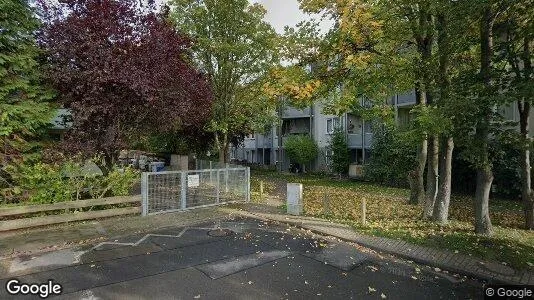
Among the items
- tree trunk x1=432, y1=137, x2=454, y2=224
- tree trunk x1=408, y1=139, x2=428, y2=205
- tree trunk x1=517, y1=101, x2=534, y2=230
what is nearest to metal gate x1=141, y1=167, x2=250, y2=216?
tree trunk x1=408, y1=139, x2=428, y2=205

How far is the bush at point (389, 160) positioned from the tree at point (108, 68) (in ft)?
48.5

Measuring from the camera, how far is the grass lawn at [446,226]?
7.71 m

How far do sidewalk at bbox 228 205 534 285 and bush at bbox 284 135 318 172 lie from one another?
2052cm

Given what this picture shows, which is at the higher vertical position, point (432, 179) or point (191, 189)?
point (432, 179)

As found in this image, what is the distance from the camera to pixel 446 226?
9.97 metres

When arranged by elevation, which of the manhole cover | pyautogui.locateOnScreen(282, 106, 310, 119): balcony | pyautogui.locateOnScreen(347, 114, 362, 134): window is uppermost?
pyautogui.locateOnScreen(282, 106, 310, 119): balcony

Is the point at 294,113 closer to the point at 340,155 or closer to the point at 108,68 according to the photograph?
the point at 340,155

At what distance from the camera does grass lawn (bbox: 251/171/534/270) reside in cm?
771

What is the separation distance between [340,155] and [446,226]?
18334 millimetres

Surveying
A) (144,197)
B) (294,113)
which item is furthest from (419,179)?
(294,113)

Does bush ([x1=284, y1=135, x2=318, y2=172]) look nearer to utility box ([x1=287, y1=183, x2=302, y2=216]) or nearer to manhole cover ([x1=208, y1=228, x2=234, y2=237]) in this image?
utility box ([x1=287, y1=183, x2=302, y2=216])

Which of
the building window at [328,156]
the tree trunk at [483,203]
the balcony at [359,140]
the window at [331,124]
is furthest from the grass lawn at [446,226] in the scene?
the window at [331,124]

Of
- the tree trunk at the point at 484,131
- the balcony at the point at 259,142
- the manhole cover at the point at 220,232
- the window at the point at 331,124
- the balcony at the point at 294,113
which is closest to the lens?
the tree trunk at the point at 484,131

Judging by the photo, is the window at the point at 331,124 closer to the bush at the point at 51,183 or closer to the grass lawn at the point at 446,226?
the grass lawn at the point at 446,226
